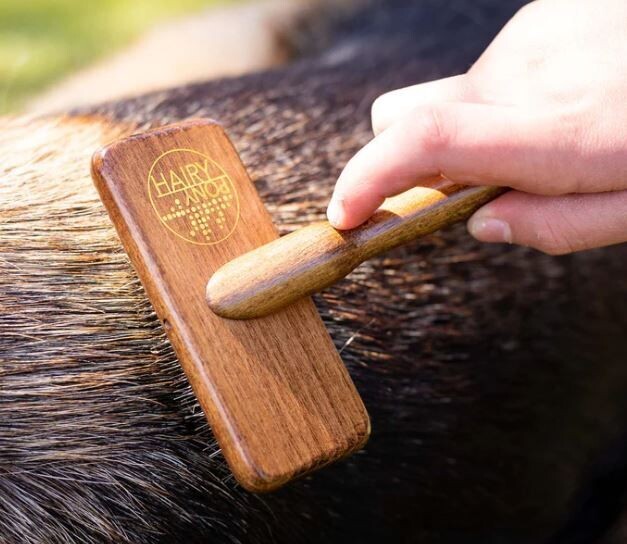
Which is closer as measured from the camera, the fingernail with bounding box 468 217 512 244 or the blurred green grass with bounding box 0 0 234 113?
the fingernail with bounding box 468 217 512 244

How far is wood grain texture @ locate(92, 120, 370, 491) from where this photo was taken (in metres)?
0.84

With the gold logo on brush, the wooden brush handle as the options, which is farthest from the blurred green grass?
the wooden brush handle

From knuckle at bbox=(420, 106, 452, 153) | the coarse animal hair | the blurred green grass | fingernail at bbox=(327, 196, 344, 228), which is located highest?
the blurred green grass

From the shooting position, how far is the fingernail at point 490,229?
98cm

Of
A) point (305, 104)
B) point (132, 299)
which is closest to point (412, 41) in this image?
point (305, 104)

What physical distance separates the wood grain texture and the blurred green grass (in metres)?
1.62

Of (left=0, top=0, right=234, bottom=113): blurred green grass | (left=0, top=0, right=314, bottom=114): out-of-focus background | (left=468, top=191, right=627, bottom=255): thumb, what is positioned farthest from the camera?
(left=0, top=0, right=234, bottom=113): blurred green grass

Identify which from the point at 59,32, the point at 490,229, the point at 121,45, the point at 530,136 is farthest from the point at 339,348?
the point at 59,32

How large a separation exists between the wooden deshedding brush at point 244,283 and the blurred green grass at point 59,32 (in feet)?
5.31

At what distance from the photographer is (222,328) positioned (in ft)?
2.80

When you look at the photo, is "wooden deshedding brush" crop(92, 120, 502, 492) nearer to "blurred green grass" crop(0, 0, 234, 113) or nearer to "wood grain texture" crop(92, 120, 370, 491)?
"wood grain texture" crop(92, 120, 370, 491)

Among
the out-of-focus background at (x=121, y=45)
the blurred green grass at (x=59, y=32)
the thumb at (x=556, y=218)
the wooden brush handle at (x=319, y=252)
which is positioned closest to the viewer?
the wooden brush handle at (x=319, y=252)

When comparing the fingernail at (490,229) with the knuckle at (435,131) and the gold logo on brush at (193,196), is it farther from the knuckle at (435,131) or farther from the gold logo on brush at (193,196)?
the gold logo on brush at (193,196)

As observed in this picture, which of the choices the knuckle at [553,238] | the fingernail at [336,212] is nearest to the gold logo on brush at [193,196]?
the fingernail at [336,212]
